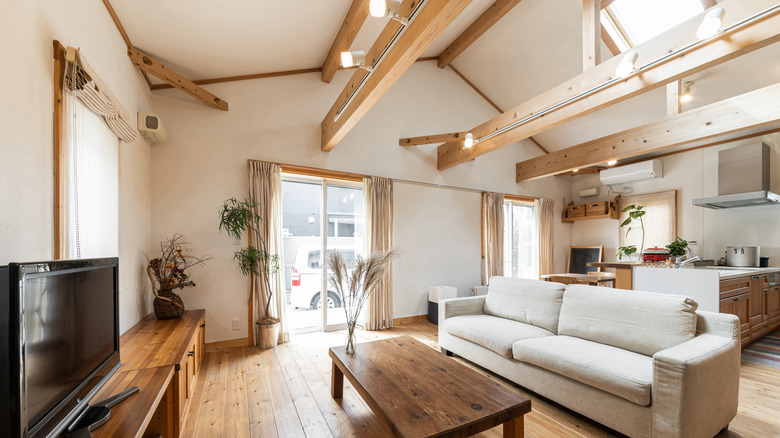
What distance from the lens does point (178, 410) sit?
6.18 ft

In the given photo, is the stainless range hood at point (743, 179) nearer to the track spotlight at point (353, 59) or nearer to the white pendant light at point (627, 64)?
the white pendant light at point (627, 64)

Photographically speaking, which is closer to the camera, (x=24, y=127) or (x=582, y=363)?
(x=24, y=127)

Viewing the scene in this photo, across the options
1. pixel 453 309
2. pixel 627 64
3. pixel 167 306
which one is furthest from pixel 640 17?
pixel 167 306

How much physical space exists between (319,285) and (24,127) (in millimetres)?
3299

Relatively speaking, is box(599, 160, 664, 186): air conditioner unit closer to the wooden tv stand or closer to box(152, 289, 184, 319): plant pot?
the wooden tv stand

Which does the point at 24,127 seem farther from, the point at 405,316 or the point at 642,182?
the point at 642,182

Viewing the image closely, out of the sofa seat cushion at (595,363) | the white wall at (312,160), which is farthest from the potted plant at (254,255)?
the sofa seat cushion at (595,363)

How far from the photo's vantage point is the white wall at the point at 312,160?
11.5 ft

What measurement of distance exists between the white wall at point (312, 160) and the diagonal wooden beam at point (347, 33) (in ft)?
1.23

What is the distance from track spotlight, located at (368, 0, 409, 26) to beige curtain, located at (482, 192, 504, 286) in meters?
4.05

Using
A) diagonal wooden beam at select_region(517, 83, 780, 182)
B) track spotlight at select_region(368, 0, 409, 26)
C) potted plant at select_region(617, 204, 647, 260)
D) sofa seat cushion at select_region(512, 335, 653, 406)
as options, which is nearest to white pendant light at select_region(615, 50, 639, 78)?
diagonal wooden beam at select_region(517, 83, 780, 182)

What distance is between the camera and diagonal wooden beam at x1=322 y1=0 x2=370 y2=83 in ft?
9.37

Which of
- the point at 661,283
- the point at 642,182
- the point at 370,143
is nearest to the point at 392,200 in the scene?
the point at 370,143

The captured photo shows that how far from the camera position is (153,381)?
5.48ft
